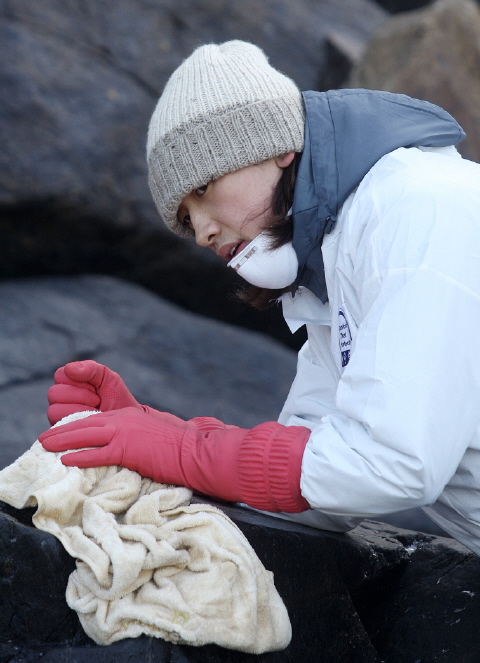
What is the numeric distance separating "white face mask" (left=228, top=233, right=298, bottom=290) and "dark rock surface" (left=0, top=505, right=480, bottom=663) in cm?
69

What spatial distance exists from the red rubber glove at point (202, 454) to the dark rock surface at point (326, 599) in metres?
0.17

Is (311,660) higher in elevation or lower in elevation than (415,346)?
lower

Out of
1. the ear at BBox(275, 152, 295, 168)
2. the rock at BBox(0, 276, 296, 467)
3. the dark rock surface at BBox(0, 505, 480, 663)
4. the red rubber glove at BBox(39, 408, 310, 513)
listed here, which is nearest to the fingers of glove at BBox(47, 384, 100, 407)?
the red rubber glove at BBox(39, 408, 310, 513)

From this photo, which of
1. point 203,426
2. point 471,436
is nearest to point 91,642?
point 203,426

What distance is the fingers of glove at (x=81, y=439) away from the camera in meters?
1.96

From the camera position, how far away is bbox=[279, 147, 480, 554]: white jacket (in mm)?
1648

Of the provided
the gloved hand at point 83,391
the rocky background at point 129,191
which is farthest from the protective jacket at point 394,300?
the rocky background at point 129,191

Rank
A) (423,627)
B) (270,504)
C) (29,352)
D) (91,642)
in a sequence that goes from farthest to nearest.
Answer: (29,352), (423,627), (270,504), (91,642)

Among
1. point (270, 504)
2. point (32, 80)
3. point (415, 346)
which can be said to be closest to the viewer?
point (415, 346)

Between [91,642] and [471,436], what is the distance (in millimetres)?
1014

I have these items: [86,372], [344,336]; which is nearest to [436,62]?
[344,336]

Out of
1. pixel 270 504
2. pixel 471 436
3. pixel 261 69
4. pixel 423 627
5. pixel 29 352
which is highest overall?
pixel 261 69

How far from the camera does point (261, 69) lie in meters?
2.20

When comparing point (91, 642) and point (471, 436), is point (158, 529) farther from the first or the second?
point (471, 436)
